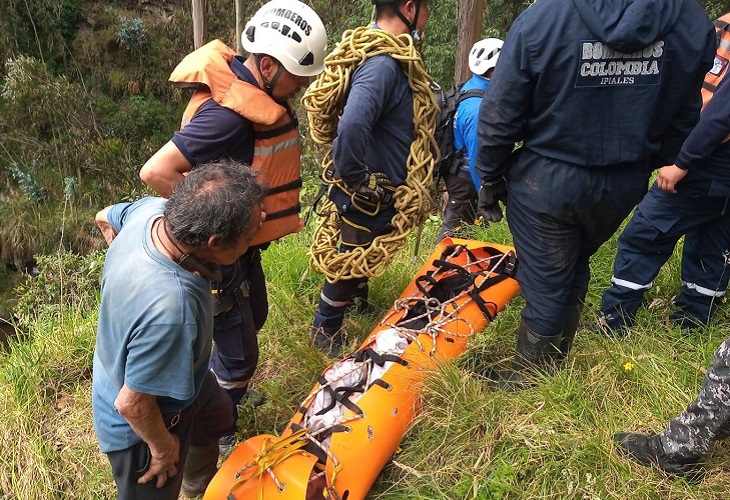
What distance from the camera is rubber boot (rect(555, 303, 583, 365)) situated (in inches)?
111

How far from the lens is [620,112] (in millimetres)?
2291

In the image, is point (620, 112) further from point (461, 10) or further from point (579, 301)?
point (461, 10)

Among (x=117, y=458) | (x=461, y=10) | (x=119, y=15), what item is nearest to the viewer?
(x=117, y=458)

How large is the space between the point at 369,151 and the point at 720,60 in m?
1.96

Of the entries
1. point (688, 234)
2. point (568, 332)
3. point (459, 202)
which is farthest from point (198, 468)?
point (688, 234)

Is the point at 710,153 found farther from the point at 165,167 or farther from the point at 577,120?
the point at 165,167

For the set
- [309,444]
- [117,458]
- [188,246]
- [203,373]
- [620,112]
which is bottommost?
[309,444]

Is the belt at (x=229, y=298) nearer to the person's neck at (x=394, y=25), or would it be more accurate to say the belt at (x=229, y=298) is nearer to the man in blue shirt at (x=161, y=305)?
the man in blue shirt at (x=161, y=305)

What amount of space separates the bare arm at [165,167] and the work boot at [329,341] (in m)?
1.53

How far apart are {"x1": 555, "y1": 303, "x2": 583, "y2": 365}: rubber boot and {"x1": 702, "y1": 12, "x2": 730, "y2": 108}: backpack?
1.40 metres

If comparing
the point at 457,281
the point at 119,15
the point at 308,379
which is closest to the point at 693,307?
the point at 457,281

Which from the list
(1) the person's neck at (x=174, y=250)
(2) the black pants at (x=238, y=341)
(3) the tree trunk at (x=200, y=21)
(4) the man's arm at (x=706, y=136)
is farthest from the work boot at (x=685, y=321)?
(3) the tree trunk at (x=200, y=21)

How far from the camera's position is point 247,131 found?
2420 millimetres

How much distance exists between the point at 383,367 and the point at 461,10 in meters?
4.69
